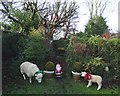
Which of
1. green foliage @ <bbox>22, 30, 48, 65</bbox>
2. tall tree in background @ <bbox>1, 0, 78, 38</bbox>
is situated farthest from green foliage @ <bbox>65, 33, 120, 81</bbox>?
tall tree in background @ <bbox>1, 0, 78, 38</bbox>

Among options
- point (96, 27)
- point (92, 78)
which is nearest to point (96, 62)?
point (92, 78)

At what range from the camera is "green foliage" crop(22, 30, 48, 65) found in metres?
10.3

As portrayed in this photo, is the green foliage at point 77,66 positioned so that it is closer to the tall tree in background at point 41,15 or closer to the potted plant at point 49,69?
the potted plant at point 49,69

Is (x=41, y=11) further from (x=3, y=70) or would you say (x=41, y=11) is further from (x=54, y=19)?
(x=3, y=70)

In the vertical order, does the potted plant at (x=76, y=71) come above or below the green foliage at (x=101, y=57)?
below

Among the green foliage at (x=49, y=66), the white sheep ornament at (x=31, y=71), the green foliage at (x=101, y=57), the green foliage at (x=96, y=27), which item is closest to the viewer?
the white sheep ornament at (x=31, y=71)

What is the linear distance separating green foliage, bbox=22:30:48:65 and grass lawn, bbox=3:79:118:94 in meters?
1.17

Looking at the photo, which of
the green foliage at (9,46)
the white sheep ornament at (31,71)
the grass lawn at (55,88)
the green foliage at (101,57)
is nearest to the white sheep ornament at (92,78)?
the grass lawn at (55,88)

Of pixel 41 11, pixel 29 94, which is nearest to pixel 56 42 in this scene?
pixel 41 11

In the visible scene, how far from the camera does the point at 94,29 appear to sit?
597 inches

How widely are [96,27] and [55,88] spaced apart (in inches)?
297

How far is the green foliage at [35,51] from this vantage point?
1027 cm

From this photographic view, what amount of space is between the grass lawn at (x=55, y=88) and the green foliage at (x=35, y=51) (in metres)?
1.17

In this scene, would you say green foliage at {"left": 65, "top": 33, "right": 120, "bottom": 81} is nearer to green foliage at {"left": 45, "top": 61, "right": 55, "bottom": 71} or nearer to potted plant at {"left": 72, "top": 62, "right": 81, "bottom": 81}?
potted plant at {"left": 72, "top": 62, "right": 81, "bottom": 81}
